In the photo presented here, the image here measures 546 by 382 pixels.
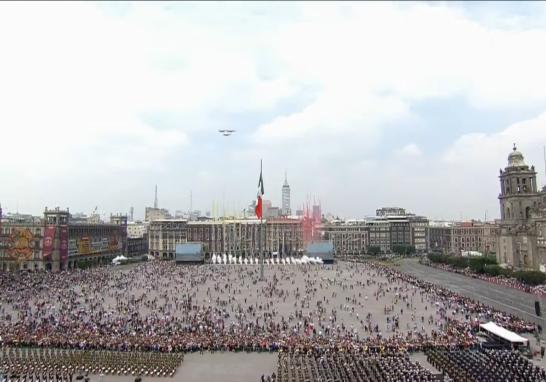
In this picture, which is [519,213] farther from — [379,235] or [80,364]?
[80,364]

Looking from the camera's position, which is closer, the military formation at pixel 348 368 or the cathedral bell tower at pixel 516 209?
the military formation at pixel 348 368

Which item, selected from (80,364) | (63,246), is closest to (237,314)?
(80,364)

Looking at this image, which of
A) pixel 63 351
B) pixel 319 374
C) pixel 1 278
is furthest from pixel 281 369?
pixel 1 278

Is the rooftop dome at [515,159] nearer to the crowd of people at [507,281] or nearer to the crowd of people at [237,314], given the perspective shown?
the crowd of people at [507,281]

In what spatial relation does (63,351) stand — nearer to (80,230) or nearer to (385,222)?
(80,230)

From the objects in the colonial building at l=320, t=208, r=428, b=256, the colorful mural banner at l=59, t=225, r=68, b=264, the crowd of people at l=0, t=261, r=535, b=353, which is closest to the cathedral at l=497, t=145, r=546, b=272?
the crowd of people at l=0, t=261, r=535, b=353

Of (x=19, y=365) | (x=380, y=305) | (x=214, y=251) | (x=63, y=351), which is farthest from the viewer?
(x=214, y=251)

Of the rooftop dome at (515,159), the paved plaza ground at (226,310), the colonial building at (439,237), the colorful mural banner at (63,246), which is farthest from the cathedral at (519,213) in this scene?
the colorful mural banner at (63,246)
